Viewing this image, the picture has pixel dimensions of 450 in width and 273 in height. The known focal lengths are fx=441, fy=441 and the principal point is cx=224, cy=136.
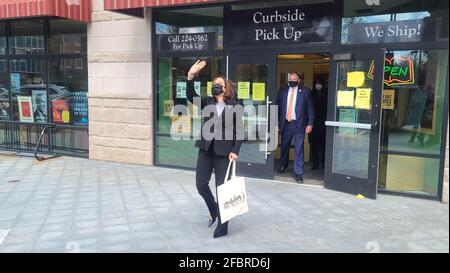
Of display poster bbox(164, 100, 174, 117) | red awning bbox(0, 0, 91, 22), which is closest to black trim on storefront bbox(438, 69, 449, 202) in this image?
display poster bbox(164, 100, 174, 117)

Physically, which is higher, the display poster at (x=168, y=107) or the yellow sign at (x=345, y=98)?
the yellow sign at (x=345, y=98)

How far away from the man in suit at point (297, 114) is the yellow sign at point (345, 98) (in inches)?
27.6

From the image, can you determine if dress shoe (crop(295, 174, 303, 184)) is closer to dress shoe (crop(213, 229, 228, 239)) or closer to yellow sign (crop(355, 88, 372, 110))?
yellow sign (crop(355, 88, 372, 110))

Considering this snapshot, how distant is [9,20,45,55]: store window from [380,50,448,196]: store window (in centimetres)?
699

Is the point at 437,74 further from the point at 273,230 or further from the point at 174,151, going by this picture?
the point at 174,151

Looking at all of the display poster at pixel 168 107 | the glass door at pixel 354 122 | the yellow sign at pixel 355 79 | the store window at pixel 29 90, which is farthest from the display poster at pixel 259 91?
the store window at pixel 29 90

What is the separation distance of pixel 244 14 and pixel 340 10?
1580 mm

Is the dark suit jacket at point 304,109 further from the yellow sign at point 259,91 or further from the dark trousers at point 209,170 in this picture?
the dark trousers at point 209,170

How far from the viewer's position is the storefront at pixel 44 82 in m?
8.99

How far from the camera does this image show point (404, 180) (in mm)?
6273

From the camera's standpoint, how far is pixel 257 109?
7.28 m

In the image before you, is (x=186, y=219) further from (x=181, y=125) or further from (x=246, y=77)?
(x=181, y=125)

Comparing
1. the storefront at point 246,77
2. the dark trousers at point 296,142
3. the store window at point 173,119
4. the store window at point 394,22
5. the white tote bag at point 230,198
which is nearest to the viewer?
the white tote bag at point 230,198

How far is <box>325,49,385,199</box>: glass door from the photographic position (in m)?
5.95
